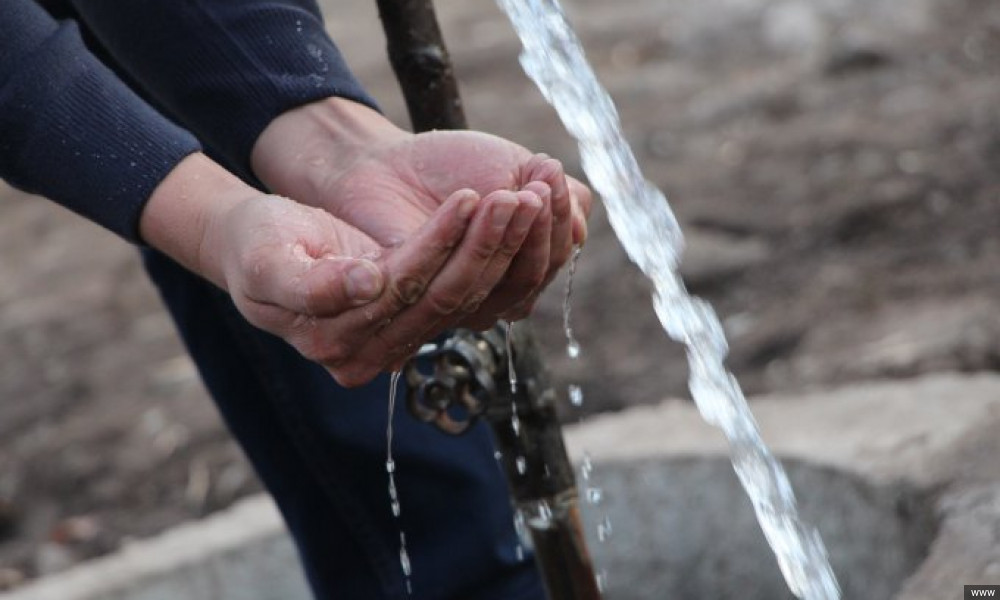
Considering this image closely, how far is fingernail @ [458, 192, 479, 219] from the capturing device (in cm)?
107

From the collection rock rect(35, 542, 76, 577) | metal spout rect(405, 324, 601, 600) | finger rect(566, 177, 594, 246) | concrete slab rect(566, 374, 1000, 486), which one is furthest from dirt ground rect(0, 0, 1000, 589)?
finger rect(566, 177, 594, 246)

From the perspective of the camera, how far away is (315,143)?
1411 mm

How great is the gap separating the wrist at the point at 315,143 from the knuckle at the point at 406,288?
29 centimetres

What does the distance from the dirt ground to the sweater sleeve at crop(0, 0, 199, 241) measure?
152cm

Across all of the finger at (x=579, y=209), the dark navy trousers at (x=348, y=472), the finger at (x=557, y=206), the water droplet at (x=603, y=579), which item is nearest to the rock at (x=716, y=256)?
the water droplet at (x=603, y=579)

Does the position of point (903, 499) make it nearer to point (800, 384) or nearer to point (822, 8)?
point (800, 384)

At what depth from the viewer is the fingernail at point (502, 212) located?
107cm

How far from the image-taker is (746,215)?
3.44 m

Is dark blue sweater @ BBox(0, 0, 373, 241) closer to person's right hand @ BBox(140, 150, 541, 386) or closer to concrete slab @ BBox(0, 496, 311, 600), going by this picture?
person's right hand @ BBox(140, 150, 541, 386)

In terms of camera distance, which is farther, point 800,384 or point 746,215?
point 746,215

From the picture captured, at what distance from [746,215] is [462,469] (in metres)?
1.82

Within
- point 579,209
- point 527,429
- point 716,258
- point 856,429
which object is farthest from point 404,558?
point 716,258

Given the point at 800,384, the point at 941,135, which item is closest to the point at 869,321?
the point at 800,384

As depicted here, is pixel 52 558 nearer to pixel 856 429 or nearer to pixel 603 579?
pixel 603 579
